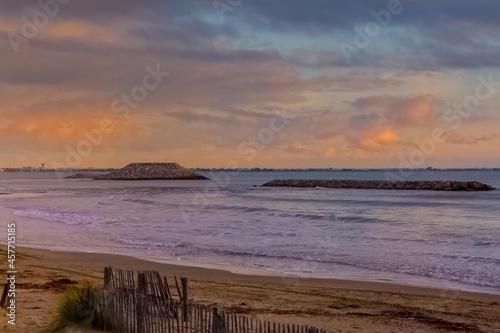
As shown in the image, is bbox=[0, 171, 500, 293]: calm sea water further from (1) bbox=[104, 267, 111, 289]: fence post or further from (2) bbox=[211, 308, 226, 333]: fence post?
(2) bbox=[211, 308, 226, 333]: fence post

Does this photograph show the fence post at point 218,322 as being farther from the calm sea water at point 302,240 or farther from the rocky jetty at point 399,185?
the rocky jetty at point 399,185

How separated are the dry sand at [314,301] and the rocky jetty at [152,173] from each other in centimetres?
17077

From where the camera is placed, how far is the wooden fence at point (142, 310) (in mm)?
9789

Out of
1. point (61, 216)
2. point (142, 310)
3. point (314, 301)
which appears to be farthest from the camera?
point (61, 216)

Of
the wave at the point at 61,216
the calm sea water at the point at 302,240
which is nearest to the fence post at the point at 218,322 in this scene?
the calm sea water at the point at 302,240

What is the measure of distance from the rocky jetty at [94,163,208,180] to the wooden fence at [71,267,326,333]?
583ft

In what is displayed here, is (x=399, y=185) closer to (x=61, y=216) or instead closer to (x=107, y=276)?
(x=61, y=216)

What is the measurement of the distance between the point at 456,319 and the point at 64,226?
28903 millimetres

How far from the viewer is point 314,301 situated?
1503 centimetres

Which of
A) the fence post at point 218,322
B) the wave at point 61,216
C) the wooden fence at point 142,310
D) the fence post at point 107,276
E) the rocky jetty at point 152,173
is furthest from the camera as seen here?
the rocky jetty at point 152,173

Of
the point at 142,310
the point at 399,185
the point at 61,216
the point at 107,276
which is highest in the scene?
the point at 399,185

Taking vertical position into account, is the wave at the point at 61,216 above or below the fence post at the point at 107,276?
below

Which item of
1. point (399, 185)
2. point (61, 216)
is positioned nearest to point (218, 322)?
point (61, 216)

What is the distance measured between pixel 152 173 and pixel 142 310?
183 m
